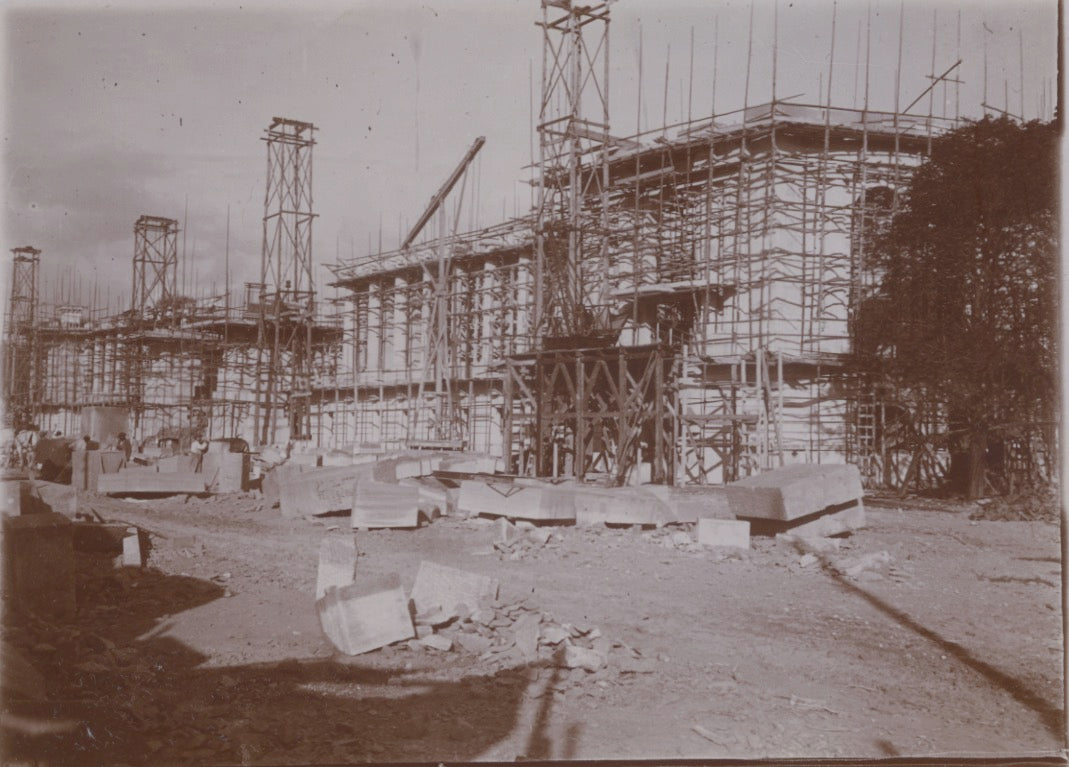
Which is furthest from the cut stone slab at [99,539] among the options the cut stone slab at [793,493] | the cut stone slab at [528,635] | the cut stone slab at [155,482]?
the cut stone slab at [155,482]

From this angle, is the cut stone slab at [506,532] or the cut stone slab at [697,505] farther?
the cut stone slab at [697,505]

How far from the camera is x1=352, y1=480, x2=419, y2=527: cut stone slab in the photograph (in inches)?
600

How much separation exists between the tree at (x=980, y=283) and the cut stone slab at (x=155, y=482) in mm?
17263

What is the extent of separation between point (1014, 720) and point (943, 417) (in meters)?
16.1

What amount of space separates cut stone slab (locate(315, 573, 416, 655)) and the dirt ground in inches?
5.7

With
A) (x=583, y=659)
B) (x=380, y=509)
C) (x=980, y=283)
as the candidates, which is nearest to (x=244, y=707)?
(x=583, y=659)

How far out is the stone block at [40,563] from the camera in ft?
27.0

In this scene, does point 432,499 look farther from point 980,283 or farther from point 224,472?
point 980,283

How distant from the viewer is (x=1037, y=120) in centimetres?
1886

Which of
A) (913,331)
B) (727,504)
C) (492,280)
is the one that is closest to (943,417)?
(913,331)

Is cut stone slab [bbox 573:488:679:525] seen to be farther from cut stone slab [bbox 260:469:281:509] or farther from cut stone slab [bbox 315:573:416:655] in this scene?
cut stone slab [bbox 315:573:416:655]

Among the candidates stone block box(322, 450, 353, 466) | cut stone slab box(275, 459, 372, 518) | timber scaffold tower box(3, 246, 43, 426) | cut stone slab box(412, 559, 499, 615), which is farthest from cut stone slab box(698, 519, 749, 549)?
timber scaffold tower box(3, 246, 43, 426)

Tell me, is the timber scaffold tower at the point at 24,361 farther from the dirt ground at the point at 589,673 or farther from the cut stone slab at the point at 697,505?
the dirt ground at the point at 589,673

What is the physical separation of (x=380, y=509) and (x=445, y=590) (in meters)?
7.12
